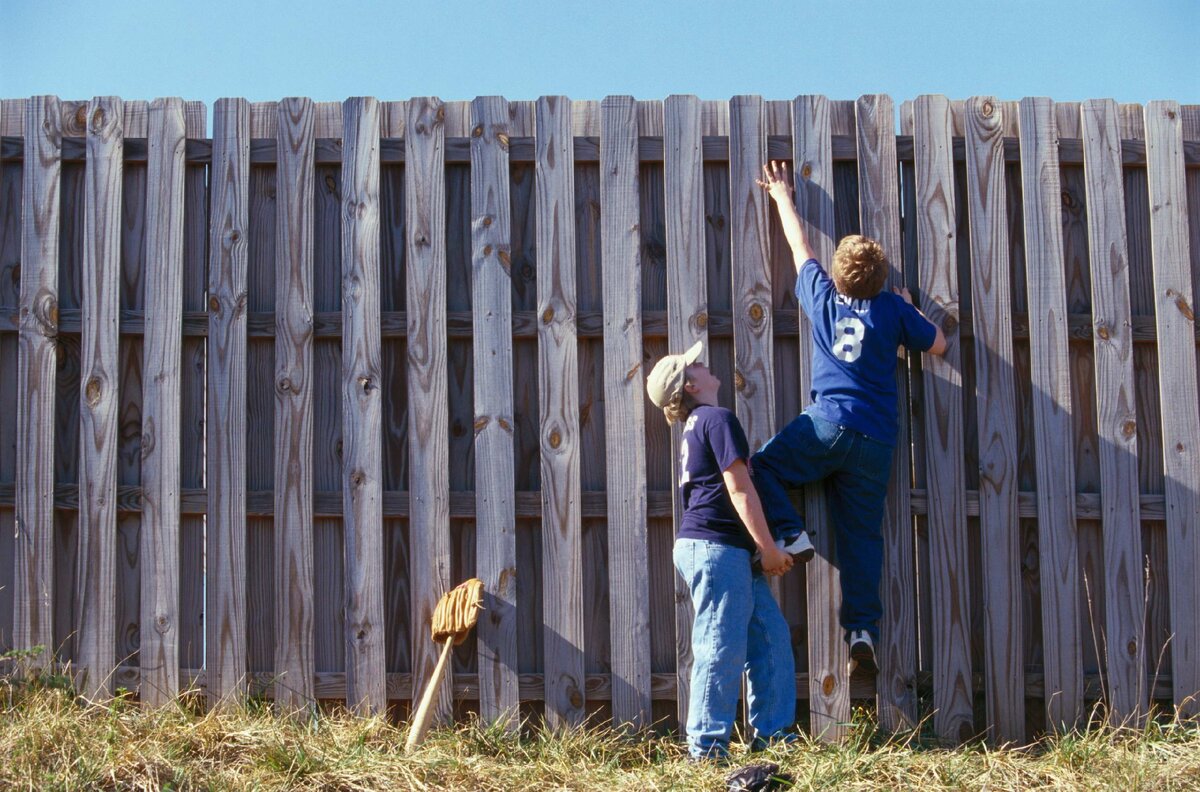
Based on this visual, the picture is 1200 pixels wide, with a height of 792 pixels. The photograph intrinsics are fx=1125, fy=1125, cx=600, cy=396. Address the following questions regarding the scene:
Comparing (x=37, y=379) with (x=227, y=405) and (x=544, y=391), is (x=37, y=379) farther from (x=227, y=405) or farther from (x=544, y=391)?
(x=544, y=391)

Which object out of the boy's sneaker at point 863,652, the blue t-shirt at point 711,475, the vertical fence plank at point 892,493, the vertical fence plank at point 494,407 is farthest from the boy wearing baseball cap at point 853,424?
the vertical fence plank at point 494,407

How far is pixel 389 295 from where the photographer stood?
4.81m

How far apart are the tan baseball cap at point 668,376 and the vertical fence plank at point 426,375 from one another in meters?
0.89

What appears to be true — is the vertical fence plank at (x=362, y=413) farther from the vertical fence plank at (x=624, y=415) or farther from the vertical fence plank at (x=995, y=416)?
the vertical fence plank at (x=995, y=416)

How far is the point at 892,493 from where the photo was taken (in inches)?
184

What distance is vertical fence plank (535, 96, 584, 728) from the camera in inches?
179

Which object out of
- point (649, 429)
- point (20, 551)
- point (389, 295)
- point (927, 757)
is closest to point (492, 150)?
point (389, 295)

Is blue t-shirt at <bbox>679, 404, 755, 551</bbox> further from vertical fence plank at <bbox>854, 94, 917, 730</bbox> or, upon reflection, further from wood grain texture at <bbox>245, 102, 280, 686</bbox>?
wood grain texture at <bbox>245, 102, 280, 686</bbox>

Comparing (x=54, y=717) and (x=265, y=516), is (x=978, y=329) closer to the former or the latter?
(x=265, y=516)

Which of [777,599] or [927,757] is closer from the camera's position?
[927,757]

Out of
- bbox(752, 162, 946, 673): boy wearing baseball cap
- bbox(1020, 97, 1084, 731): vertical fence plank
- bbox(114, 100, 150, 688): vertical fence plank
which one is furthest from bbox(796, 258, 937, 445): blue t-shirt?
bbox(114, 100, 150, 688): vertical fence plank

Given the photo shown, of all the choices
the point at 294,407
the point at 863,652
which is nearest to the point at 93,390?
the point at 294,407

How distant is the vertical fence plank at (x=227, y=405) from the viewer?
458 centimetres

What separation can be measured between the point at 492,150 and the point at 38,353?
6.84ft
